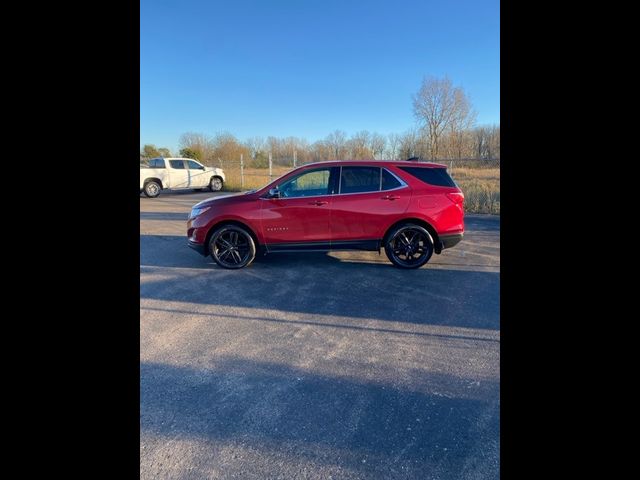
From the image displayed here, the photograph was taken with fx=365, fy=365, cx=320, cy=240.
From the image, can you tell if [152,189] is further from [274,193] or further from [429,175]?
[429,175]

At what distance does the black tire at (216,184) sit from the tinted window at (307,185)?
53.1 feet

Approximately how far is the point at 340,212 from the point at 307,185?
72 centimetres

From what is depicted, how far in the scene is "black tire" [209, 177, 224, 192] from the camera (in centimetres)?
2117

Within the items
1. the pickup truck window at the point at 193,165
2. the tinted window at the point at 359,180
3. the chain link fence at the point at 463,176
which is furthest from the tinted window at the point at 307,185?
the pickup truck window at the point at 193,165

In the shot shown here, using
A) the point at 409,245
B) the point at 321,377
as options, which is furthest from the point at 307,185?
the point at 321,377

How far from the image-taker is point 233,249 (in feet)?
20.5

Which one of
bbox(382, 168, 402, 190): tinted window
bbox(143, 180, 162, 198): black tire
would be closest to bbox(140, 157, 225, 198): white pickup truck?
bbox(143, 180, 162, 198): black tire

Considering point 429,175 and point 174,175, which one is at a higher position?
point 174,175

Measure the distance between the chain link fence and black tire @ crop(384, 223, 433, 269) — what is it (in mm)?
2186

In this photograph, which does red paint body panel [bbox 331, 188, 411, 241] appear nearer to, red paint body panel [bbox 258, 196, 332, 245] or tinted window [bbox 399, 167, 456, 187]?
red paint body panel [bbox 258, 196, 332, 245]

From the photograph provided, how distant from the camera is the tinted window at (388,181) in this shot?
6.00 m

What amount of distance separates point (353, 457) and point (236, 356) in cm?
157
